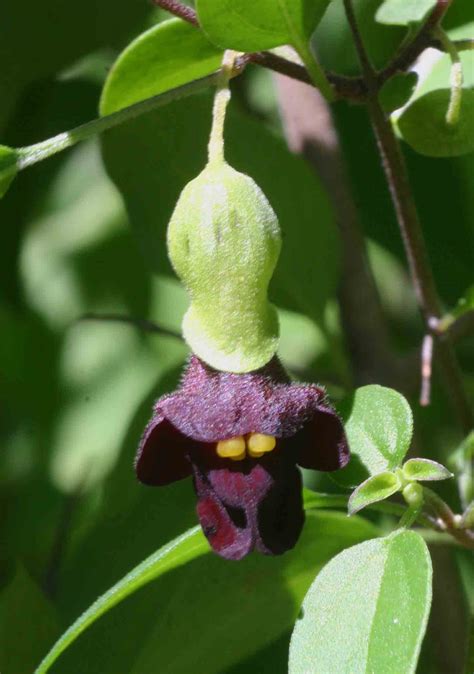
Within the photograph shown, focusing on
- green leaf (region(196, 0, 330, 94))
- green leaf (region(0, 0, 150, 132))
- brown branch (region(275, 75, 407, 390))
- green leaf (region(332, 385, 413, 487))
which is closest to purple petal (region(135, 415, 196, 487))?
green leaf (region(332, 385, 413, 487))

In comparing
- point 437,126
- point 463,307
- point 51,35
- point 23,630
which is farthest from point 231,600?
point 51,35

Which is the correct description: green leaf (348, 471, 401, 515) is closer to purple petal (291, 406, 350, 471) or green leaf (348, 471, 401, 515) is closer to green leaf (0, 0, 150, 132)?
purple petal (291, 406, 350, 471)

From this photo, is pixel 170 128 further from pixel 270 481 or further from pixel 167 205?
pixel 270 481

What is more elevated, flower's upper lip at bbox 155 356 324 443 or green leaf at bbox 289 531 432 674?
flower's upper lip at bbox 155 356 324 443

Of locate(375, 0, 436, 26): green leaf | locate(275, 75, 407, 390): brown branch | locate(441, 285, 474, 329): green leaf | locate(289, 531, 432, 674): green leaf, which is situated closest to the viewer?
locate(289, 531, 432, 674): green leaf

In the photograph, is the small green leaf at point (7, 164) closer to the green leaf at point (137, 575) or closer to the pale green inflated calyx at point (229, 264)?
the pale green inflated calyx at point (229, 264)

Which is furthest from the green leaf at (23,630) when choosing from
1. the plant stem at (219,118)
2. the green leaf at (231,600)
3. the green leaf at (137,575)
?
the plant stem at (219,118)
